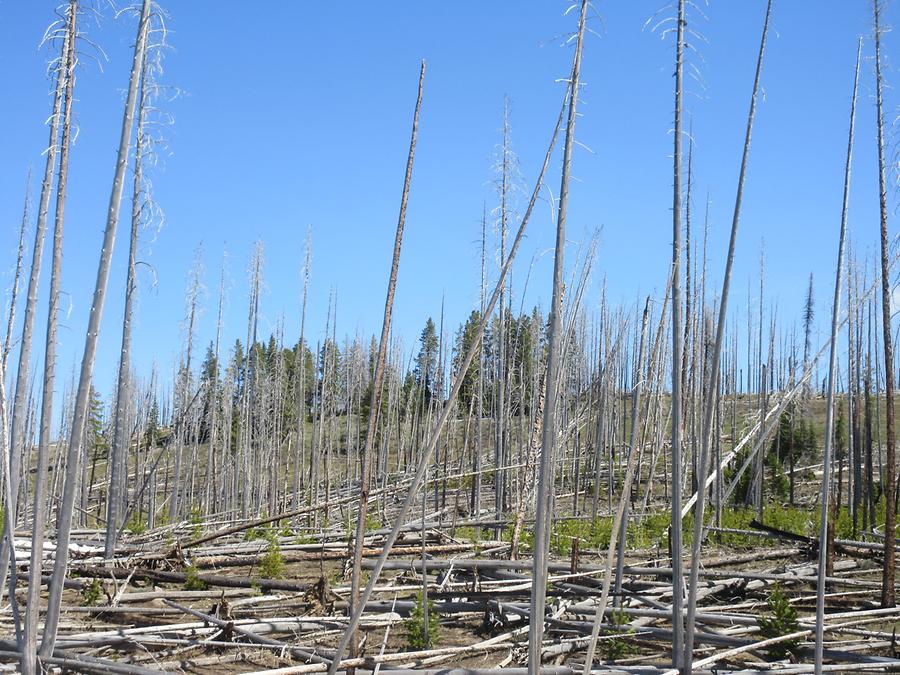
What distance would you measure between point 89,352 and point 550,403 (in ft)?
6.41

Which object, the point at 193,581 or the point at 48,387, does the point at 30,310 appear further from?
the point at 193,581

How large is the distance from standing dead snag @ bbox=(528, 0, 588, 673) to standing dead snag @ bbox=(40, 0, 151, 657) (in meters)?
1.83

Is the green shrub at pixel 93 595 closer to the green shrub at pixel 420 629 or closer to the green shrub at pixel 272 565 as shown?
the green shrub at pixel 272 565

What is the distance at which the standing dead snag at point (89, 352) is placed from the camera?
310 centimetres

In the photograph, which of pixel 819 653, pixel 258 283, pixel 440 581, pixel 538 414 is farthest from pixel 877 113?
pixel 258 283

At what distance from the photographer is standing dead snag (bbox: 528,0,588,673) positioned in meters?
2.56

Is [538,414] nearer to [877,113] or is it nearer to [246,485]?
[877,113]

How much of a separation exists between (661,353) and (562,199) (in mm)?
1318

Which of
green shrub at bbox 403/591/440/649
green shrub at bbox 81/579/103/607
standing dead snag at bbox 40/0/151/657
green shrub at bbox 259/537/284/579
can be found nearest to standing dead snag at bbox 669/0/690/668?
green shrub at bbox 403/591/440/649

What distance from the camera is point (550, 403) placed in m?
2.61

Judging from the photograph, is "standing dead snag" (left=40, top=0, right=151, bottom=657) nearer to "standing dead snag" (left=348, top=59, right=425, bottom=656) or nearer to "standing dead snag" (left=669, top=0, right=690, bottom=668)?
"standing dead snag" (left=348, top=59, right=425, bottom=656)

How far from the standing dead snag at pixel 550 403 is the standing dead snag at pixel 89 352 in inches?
72.2

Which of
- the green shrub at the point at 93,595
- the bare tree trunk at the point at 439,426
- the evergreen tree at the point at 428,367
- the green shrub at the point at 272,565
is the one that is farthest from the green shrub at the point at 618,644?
the evergreen tree at the point at 428,367

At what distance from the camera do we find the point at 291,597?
6.31 meters
